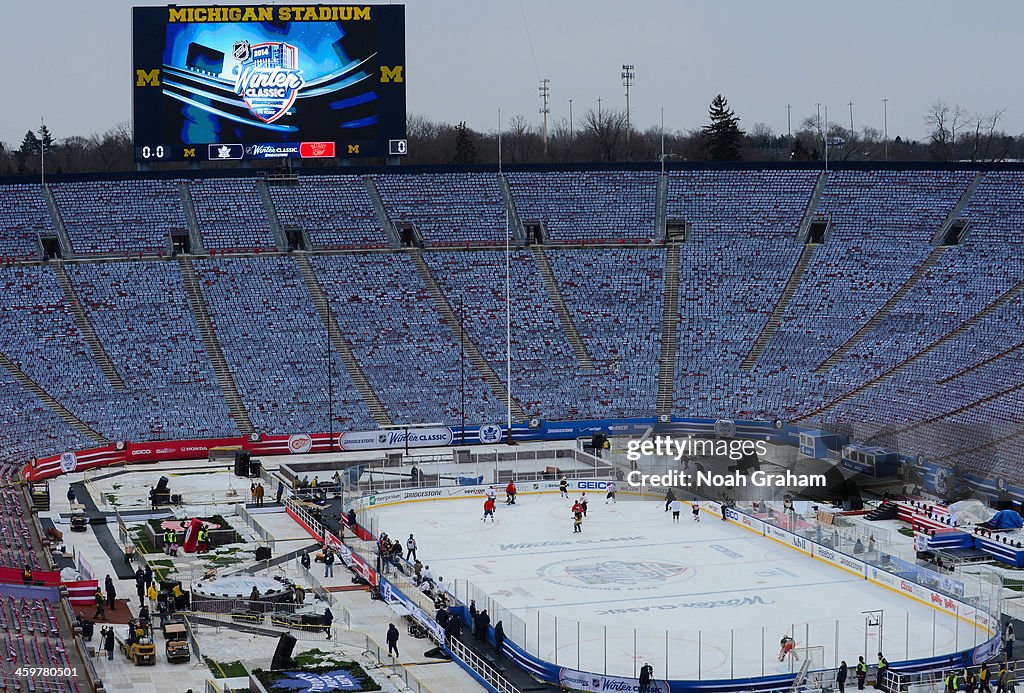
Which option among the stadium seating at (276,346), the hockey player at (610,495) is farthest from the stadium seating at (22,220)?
the hockey player at (610,495)

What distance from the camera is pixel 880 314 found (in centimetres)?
7244

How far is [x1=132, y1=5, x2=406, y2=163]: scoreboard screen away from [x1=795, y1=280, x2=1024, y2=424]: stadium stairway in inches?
1015

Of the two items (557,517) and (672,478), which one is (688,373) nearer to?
(672,478)

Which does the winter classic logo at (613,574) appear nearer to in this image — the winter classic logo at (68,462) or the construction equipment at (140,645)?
the construction equipment at (140,645)

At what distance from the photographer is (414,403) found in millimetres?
68062

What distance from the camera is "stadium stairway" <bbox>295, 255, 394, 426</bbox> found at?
67312mm

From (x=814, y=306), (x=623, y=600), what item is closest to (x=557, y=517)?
(x=623, y=600)

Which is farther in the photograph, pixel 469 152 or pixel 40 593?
pixel 469 152

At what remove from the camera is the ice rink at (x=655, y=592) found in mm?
35312

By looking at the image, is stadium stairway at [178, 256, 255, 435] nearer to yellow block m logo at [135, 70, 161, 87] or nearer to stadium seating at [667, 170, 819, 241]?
yellow block m logo at [135, 70, 161, 87]

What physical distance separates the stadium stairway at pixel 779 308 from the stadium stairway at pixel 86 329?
27.7 meters

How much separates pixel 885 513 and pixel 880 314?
71.2 feet

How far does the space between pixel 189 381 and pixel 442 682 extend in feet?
116

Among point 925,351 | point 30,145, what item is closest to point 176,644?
point 925,351
